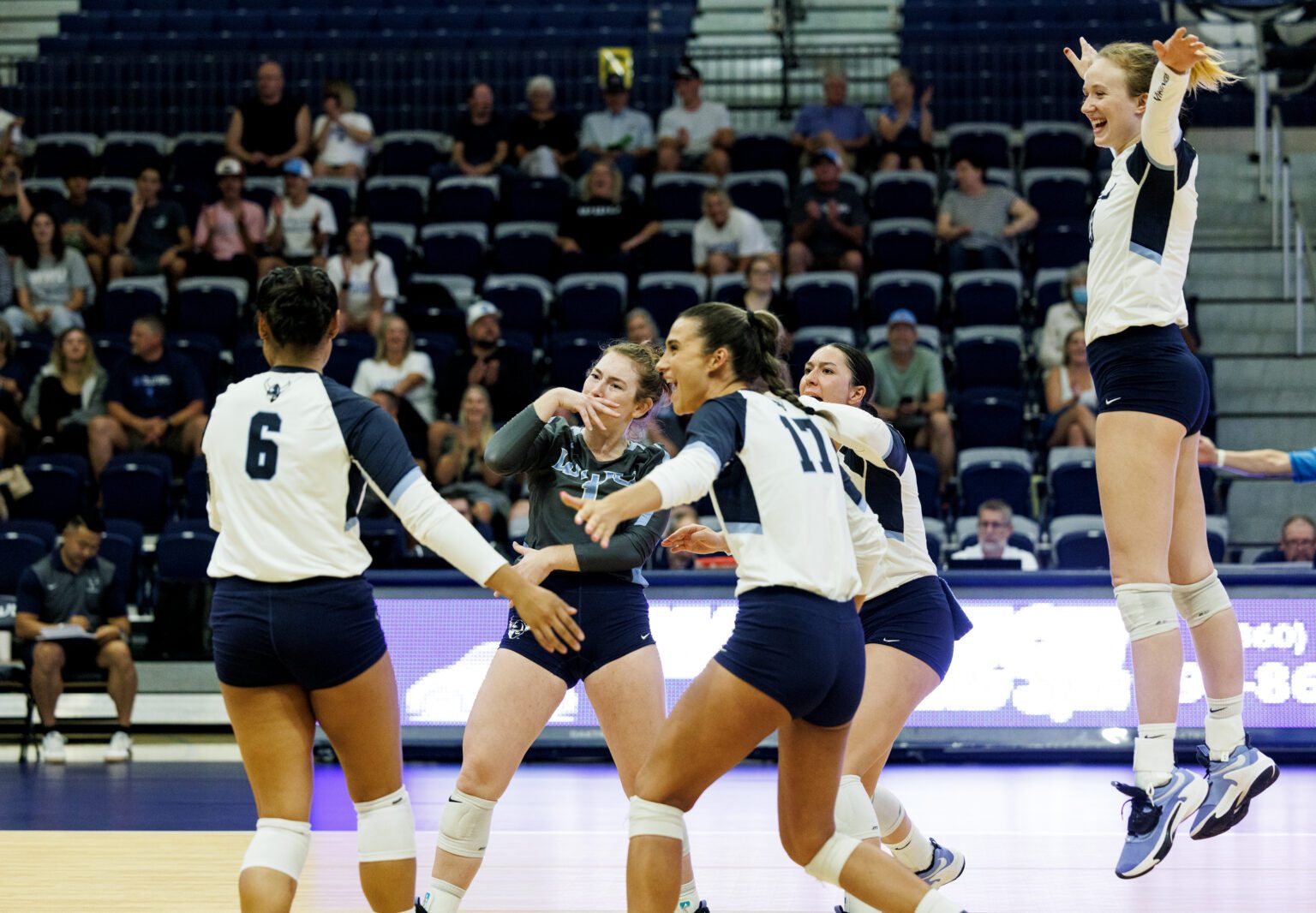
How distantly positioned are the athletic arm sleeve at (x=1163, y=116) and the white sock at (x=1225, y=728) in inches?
67.2

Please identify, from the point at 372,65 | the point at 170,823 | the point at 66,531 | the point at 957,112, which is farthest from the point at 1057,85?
the point at 170,823

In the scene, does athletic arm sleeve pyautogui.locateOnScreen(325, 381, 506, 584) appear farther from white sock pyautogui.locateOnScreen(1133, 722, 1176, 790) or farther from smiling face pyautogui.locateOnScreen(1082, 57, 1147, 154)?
smiling face pyautogui.locateOnScreen(1082, 57, 1147, 154)

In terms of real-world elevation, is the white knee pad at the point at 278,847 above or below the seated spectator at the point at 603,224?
below

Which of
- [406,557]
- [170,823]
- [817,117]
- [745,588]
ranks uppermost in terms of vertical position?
[817,117]

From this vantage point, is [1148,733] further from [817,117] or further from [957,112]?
[957,112]

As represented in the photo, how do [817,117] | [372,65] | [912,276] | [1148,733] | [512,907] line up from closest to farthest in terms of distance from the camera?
[1148,733], [512,907], [912,276], [817,117], [372,65]

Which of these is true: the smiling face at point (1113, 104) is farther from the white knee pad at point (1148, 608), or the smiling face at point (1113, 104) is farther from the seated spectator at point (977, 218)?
the seated spectator at point (977, 218)

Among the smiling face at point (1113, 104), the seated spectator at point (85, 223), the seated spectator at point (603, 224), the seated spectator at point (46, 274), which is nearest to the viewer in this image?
the smiling face at point (1113, 104)

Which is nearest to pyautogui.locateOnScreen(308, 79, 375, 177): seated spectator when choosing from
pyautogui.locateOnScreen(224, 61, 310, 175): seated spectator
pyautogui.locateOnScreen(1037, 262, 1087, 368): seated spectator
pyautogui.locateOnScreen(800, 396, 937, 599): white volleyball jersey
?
pyautogui.locateOnScreen(224, 61, 310, 175): seated spectator

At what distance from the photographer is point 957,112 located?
604 inches

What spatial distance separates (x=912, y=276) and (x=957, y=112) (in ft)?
12.4

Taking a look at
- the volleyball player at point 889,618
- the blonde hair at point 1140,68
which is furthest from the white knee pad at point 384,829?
the blonde hair at point 1140,68

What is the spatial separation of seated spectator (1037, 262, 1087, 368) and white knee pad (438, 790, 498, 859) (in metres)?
7.57

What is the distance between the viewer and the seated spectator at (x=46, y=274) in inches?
509
